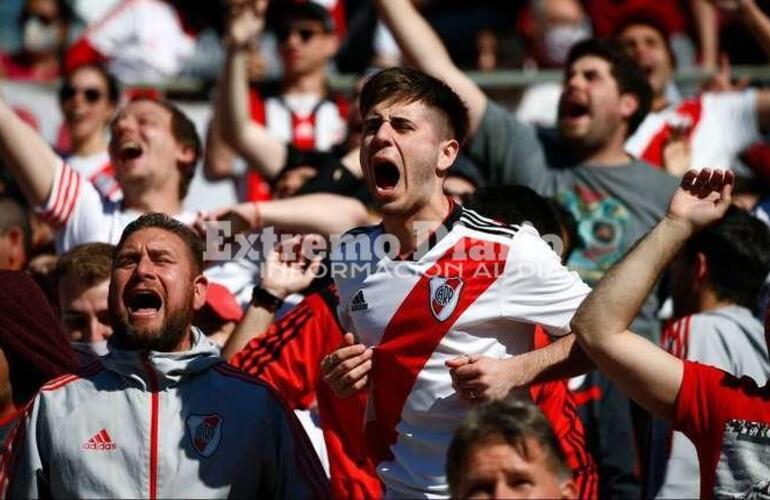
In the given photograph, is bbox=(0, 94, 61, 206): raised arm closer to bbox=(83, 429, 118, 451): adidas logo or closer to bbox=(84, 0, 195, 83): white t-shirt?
bbox=(83, 429, 118, 451): adidas logo

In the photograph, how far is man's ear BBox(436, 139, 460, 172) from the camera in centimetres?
596

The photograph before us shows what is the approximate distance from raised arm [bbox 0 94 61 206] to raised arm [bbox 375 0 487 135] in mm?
1734

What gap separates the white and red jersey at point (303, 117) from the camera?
32.6 ft

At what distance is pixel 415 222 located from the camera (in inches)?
231

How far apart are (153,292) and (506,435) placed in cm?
149

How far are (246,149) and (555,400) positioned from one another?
3.02 m

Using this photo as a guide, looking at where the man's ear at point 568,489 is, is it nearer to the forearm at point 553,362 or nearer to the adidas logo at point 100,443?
the forearm at point 553,362

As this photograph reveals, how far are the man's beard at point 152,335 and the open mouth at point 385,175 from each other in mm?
886

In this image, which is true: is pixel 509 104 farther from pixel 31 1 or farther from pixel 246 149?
pixel 31 1

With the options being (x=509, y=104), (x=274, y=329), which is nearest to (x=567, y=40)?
(x=509, y=104)

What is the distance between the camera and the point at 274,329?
21.2 feet

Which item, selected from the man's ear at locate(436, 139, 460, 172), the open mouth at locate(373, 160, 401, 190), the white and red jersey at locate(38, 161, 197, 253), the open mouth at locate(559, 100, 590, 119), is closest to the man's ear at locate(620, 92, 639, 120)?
the open mouth at locate(559, 100, 590, 119)

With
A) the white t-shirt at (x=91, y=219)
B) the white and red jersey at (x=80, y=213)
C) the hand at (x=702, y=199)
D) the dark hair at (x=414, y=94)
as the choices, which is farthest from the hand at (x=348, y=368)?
the white and red jersey at (x=80, y=213)

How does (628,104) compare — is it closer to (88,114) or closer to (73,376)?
(88,114)
